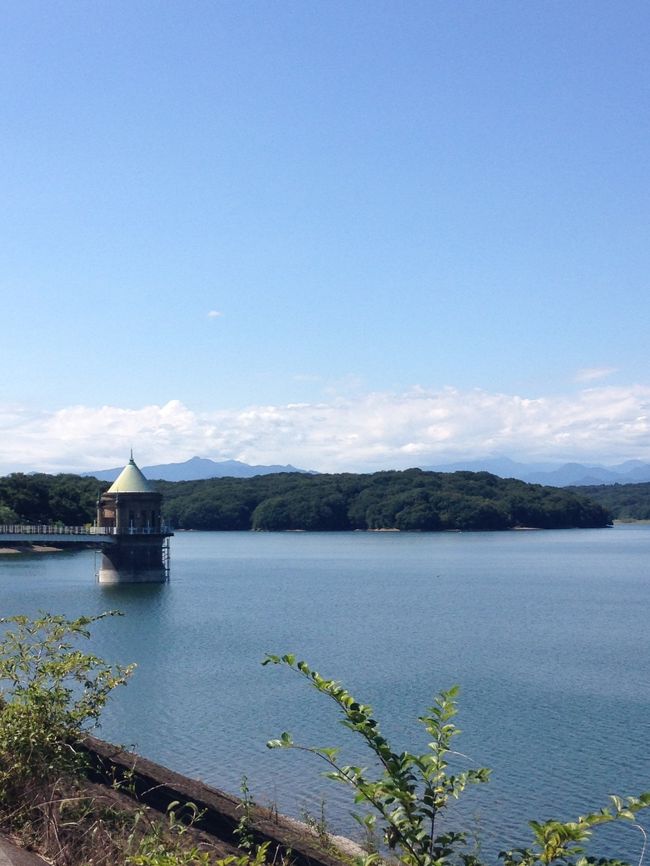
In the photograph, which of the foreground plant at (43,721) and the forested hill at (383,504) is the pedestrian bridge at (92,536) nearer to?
the foreground plant at (43,721)

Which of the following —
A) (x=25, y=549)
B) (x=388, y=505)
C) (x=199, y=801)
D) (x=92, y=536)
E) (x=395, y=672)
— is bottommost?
(x=395, y=672)

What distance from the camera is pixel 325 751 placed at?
4832 mm

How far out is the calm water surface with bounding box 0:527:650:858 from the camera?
15.7 metres

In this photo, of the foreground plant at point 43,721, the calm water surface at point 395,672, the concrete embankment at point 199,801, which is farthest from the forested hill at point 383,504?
the foreground plant at point 43,721

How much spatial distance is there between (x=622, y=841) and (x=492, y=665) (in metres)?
14.3

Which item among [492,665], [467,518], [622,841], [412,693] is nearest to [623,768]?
[622,841]

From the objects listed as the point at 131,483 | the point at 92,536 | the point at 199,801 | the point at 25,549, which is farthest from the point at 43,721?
the point at 25,549

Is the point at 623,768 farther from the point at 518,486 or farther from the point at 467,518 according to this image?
the point at 518,486

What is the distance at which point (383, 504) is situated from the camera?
150 metres

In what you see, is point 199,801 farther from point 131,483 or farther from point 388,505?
point 388,505

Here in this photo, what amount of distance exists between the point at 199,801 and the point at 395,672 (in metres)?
17.7

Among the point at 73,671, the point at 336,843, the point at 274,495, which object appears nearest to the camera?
the point at 73,671

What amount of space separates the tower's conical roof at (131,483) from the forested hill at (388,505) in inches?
3514

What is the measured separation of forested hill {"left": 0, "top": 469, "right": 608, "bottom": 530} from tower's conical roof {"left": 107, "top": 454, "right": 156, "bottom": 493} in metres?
76.1
